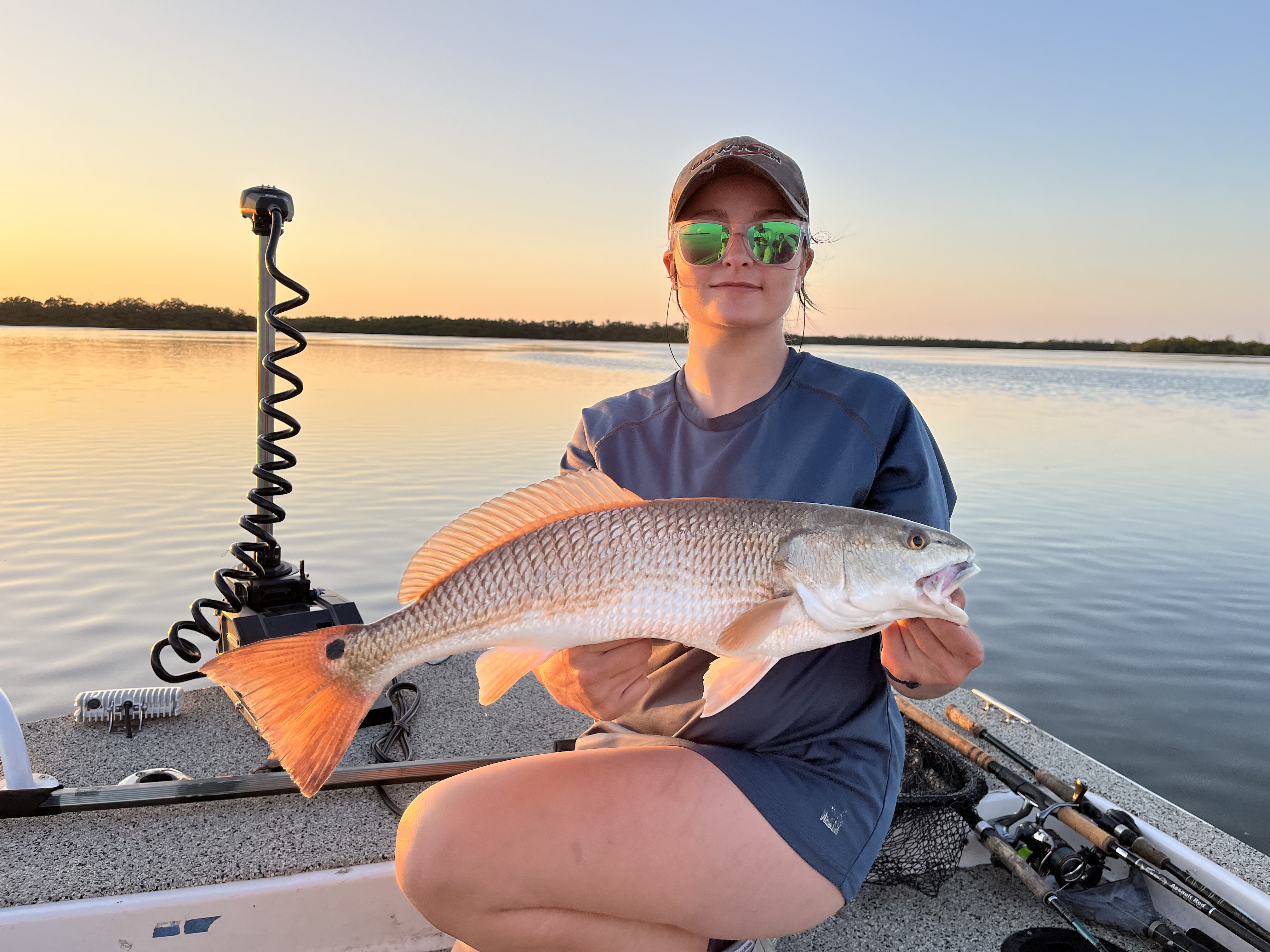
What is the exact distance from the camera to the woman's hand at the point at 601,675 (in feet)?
6.81

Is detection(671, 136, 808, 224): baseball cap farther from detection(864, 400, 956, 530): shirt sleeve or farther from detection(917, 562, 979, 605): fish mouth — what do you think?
detection(917, 562, 979, 605): fish mouth

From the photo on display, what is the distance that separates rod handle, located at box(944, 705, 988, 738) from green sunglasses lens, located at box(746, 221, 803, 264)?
2.44 metres

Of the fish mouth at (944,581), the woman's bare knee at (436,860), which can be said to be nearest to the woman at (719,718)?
the woman's bare knee at (436,860)

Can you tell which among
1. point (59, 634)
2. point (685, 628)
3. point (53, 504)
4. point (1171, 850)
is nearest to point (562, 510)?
point (685, 628)

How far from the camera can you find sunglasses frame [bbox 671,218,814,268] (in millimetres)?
2410

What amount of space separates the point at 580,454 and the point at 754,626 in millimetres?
932

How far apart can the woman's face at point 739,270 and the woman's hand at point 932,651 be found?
1.01 m

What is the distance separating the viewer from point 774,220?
95.1 inches

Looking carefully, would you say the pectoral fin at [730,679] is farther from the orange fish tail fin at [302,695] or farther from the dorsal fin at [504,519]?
the orange fish tail fin at [302,695]

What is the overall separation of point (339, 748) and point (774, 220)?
193cm

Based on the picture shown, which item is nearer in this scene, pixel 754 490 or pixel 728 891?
pixel 728 891

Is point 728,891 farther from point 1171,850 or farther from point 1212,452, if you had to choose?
point 1212,452

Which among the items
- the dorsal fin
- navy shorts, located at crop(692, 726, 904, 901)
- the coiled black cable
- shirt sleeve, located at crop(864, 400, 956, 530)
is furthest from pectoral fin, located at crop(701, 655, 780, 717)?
the coiled black cable

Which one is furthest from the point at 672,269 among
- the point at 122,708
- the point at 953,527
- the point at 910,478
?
the point at 953,527
